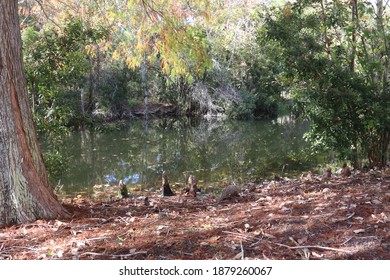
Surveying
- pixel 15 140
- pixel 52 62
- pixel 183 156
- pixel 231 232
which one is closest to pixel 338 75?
pixel 231 232

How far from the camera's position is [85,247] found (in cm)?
312

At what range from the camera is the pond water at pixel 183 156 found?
381 inches

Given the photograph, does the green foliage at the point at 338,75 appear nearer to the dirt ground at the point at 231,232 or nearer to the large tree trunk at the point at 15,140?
the dirt ground at the point at 231,232

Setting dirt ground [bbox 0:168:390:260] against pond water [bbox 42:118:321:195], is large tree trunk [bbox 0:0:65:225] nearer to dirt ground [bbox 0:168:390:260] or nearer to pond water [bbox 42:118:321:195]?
dirt ground [bbox 0:168:390:260]

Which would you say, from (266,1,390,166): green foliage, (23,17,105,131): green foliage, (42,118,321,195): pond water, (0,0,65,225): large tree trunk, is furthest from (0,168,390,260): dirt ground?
(42,118,321,195): pond water

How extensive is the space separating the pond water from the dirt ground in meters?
4.11

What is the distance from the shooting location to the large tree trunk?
12.2ft

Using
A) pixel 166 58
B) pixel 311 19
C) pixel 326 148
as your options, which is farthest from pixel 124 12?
pixel 326 148

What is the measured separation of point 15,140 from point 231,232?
7.36 ft

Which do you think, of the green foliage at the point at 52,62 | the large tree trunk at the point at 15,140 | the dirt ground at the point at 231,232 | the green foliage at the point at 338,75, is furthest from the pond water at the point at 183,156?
the large tree trunk at the point at 15,140

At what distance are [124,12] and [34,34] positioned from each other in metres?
1.57

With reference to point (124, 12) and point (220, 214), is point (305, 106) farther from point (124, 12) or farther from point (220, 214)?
point (124, 12)
